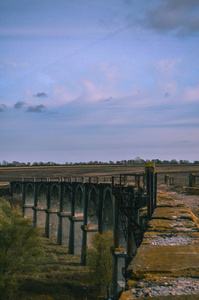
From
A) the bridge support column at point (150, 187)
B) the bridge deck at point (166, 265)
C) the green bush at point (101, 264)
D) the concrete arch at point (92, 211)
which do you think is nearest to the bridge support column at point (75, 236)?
the concrete arch at point (92, 211)

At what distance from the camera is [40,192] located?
55062 mm

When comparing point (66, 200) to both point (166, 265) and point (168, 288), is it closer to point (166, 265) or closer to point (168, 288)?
point (166, 265)

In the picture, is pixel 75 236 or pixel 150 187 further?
pixel 75 236

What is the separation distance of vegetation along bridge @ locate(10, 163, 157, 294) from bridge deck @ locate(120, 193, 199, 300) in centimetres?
431

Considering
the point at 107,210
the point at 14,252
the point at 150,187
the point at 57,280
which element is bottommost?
the point at 57,280

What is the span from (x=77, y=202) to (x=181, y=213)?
32.5 m

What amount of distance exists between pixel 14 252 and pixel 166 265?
26128 mm

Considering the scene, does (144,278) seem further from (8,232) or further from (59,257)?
(59,257)

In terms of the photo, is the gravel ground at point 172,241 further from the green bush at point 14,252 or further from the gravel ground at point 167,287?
the green bush at point 14,252

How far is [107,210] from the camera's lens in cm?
3077

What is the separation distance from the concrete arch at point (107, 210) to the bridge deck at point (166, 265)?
69.4ft

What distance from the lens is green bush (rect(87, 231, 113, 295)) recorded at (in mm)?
26203

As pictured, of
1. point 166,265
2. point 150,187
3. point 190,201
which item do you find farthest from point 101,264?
point 166,265

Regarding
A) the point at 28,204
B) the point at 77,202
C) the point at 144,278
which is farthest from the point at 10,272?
the point at 28,204
